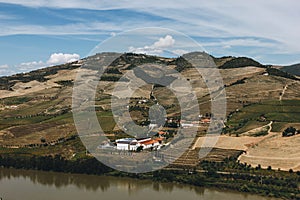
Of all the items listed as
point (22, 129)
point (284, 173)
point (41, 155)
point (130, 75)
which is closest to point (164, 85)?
point (130, 75)

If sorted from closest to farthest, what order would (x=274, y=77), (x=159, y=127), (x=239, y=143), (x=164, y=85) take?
(x=239, y=143), (x=159, y=127), (x=274, y=77), (x=164, y=85)

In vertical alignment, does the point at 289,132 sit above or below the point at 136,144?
above

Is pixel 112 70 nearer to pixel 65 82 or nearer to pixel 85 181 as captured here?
pixel 65 82

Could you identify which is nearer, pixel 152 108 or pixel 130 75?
pixel 152 108

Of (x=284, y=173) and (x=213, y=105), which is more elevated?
(x=213, y=105)

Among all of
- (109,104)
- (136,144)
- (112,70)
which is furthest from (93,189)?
(112,70)

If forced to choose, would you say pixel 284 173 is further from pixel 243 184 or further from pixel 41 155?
pixel 41 155

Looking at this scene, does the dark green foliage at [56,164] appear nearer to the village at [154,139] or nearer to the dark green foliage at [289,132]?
the village at [154,139]
